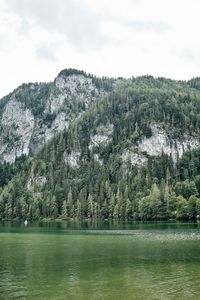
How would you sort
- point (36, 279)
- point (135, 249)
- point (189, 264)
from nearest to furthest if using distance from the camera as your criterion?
point (36, 279)
point (189, 264)
point (135, 249)

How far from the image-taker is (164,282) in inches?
1614

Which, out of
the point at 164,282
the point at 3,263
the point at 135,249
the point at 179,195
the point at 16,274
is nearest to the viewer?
the point at 164,282

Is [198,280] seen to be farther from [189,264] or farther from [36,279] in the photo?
[36,279]

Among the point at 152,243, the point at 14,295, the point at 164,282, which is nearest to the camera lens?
the point at 14,295

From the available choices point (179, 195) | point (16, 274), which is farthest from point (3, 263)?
point (179, 195)

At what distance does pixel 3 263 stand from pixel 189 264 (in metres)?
22.5

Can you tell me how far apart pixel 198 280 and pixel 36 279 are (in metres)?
15.5

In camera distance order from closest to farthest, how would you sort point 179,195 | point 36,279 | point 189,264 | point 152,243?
point 36,279, point 189,264, point 152,243, point 179,195

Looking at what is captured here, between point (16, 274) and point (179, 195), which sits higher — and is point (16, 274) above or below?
→ below

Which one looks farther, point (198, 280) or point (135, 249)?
point (135, 249)

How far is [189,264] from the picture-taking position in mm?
51188

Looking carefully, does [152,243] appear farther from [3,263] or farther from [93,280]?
[93,280]

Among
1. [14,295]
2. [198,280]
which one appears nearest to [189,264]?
[198,280]

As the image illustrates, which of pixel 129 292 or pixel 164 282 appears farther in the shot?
pixel 164 282
